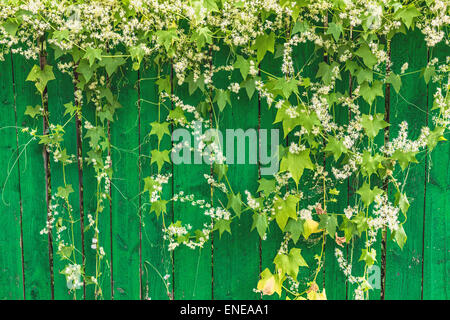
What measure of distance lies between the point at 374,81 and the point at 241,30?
2.39 feet

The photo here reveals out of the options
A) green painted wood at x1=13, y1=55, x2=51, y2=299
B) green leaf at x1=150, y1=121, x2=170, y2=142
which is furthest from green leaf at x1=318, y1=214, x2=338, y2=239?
green painted wood at x1=13, y1=55, x2=51, y2=299

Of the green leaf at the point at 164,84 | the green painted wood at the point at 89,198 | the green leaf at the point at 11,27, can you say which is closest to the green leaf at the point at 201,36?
the green leaf at the point at 164,84

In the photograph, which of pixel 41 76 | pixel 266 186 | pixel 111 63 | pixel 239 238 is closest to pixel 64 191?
pixel 41 76

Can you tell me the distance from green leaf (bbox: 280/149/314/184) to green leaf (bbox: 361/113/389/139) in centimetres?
33

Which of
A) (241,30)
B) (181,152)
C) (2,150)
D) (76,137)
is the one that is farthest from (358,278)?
(2,150)

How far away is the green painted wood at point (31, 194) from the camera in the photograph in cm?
255

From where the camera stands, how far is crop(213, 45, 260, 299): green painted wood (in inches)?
99.0

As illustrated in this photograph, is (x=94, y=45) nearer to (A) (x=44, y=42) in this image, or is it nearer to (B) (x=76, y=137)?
(A) (x=44, y=42)

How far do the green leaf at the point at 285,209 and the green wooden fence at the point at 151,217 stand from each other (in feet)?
0.56

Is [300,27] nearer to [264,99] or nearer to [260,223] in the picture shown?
[264,99]

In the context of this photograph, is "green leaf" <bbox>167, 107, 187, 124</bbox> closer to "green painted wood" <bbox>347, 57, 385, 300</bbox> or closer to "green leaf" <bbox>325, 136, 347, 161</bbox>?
"green leaf" <bbox>325, 136, 347, 161</bbox>

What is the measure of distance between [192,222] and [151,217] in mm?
234

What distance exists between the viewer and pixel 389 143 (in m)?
2.40

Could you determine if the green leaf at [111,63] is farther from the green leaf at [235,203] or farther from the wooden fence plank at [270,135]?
the green leaf at [235,203]
